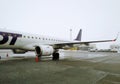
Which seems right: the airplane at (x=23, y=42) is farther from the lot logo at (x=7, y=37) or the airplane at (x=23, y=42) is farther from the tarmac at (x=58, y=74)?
the tarmac at (x=58, y=74)

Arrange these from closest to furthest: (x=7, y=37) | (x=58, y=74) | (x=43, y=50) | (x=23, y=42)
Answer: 1. (x=58, y=74)
2. (x=7, y=37)
3. (x=43, y=50)
4. (x=23, y=42)

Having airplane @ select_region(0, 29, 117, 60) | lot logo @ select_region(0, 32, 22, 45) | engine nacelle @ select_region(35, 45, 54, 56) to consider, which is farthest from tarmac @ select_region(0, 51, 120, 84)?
engine nacelle @ select_region(35, 45, 54, 56)

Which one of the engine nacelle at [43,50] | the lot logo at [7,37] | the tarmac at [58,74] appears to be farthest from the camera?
the engine nacelle at [43,50]

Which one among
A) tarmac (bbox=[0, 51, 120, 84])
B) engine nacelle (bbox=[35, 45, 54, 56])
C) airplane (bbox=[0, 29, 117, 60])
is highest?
airplane (bbox=[0, 29, 117, 60])

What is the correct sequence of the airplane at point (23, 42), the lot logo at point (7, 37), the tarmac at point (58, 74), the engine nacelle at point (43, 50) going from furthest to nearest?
the engine nacelle at point (43, 50) < the airplane at point (23, 42) < the lot logo at point (7, 37) < the tarmac at point (58, 74)

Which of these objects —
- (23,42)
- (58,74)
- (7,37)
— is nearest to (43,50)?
(23,42)

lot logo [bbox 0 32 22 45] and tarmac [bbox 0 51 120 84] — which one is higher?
lot logo [bbox 0 32 22 45]

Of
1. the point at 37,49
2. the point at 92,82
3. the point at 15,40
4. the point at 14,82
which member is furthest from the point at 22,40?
the point at 92,82

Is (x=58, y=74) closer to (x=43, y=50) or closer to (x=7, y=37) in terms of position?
(x=43, y=50)

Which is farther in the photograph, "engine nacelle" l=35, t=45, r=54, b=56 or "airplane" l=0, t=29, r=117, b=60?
"engine nacelle" l=35, t=45, r=54, b=56

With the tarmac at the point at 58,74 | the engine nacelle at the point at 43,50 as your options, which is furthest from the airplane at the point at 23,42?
the tarmac at the point at 58,74

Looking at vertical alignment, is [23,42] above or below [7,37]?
below

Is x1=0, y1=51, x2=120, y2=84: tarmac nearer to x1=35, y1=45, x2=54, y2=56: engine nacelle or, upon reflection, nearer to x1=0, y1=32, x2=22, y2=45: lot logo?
x1=0, y1=32, x2=22, y2=45: lot logo

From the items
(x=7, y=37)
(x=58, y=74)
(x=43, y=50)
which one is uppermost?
(x=7, y=37)
